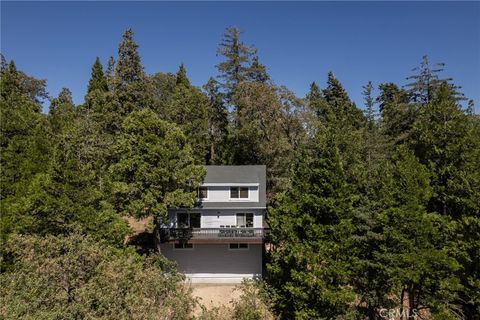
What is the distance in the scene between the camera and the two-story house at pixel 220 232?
89.1 feet

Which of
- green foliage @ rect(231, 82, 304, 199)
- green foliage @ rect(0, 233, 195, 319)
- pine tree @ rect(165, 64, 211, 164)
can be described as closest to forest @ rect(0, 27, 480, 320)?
green foliage @ rect(0, 233, 195, 319)

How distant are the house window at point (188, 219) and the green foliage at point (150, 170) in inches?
150

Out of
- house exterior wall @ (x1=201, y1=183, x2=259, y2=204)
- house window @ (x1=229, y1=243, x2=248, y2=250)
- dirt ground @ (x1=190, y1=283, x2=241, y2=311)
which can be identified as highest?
house exterior wall @ (x1=201, y1=183, x2=259, y2=204)

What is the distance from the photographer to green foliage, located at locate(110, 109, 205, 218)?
2455 cm

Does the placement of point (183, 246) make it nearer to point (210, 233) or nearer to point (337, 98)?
point (210, 233)

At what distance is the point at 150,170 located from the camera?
24703mm

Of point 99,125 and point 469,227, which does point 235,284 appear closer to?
point 469,227

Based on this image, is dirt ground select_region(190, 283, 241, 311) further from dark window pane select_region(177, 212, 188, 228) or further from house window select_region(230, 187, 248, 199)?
house window select_region(230, 187, 248, 199)

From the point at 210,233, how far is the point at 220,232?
0.82m

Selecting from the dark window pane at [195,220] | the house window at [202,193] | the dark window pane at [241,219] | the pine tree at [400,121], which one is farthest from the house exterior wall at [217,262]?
the pine tree at [400,121]

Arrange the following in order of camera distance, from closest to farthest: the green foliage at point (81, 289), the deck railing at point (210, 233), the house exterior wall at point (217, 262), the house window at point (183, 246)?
the green foliage at point (81, 289) → the deck railing at point (210, 233) → the house exterior wall at point (217, 262) → the house window at point (183, 246)

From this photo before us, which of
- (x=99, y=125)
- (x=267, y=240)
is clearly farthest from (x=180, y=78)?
(x=267, y=240)

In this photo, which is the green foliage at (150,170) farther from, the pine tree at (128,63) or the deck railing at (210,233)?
the pine tree at (128,63)

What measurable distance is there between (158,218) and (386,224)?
15902 millimetres
